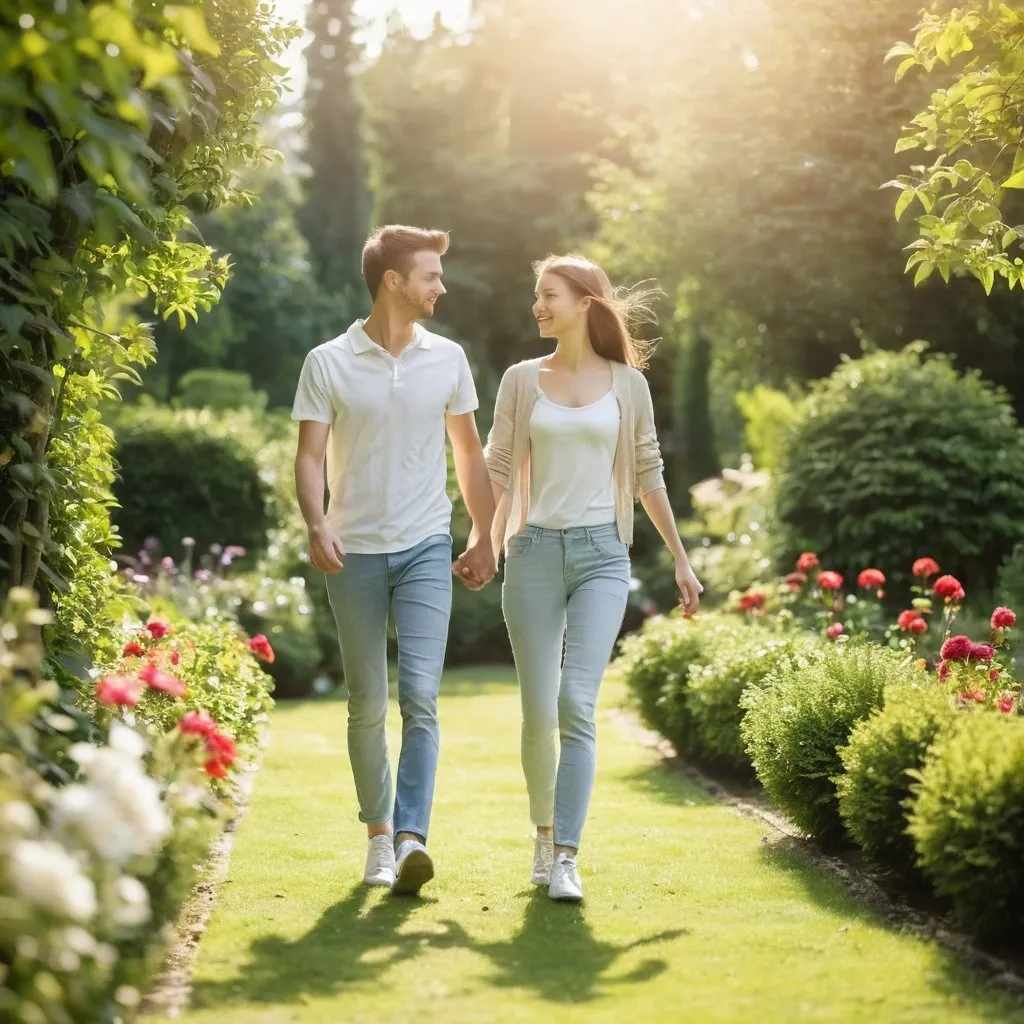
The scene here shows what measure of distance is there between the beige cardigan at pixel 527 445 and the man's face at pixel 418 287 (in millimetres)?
385

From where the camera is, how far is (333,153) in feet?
95.0

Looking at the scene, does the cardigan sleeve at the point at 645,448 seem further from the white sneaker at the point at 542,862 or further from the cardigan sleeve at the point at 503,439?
the white sneaker at the point at 542,862

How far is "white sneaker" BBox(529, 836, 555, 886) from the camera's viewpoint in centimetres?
524

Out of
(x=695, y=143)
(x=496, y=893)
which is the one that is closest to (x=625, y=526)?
(x=496, y=893)

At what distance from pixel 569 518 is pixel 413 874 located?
49.8 inches

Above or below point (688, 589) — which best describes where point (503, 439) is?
above

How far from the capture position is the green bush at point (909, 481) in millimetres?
11594

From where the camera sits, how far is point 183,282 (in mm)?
5262

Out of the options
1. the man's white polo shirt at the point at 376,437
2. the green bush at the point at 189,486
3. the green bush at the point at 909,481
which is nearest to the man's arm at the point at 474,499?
the man's white polo shirt at the point at 376,437

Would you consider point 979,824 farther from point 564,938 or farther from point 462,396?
point 462,396

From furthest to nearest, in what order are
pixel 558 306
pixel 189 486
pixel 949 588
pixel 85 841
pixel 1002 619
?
pixel 189 486 → pixel 949 588 → pixel 1002 619 → pixel 558 306 → pixel 85 841

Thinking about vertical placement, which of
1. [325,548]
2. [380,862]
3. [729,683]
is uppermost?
[325,548]

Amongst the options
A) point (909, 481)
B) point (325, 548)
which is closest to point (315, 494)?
point (325, 548)

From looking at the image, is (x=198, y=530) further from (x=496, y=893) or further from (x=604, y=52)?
(x=604, y=52)
